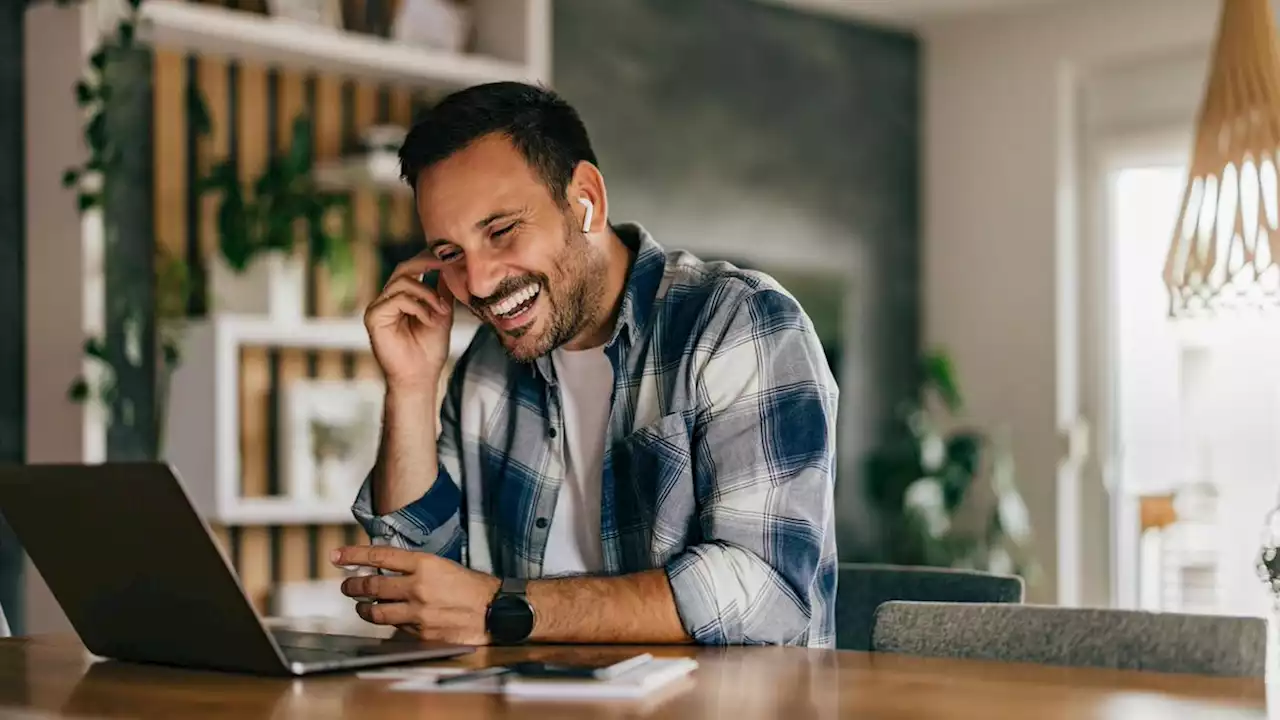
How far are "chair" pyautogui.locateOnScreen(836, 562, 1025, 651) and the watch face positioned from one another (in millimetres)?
471

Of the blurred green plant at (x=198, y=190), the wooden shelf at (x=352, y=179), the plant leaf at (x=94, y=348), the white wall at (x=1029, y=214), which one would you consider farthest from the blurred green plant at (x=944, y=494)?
the plant leaf at (x=94, y=348)

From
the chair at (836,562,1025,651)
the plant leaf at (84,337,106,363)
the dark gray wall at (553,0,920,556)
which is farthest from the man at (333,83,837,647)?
the dark gray wall at (553,0,920,556)

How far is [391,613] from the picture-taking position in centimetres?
177

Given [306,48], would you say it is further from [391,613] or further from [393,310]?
[391,613]

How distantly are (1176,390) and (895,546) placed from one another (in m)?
1.09

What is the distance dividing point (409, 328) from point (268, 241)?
1725 mm

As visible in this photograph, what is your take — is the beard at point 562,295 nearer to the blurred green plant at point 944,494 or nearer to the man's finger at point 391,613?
the man's finger at point 391,613

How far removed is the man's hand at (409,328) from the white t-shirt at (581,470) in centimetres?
18

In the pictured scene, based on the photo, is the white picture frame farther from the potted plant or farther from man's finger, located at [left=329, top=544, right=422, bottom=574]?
man's finger, located at [left=329, top=544, right=422, bottom=574]

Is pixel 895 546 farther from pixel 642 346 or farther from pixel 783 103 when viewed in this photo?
pixel 642 346

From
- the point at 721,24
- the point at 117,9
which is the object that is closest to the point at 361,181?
the point at 117,9

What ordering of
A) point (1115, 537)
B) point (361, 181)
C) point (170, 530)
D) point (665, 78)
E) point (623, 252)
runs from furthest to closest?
point (1115, 537), point (665, 78), point (361, 181), point (623, 252), point (170, 530)

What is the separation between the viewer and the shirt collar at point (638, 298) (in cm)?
216

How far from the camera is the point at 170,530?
1481mm
